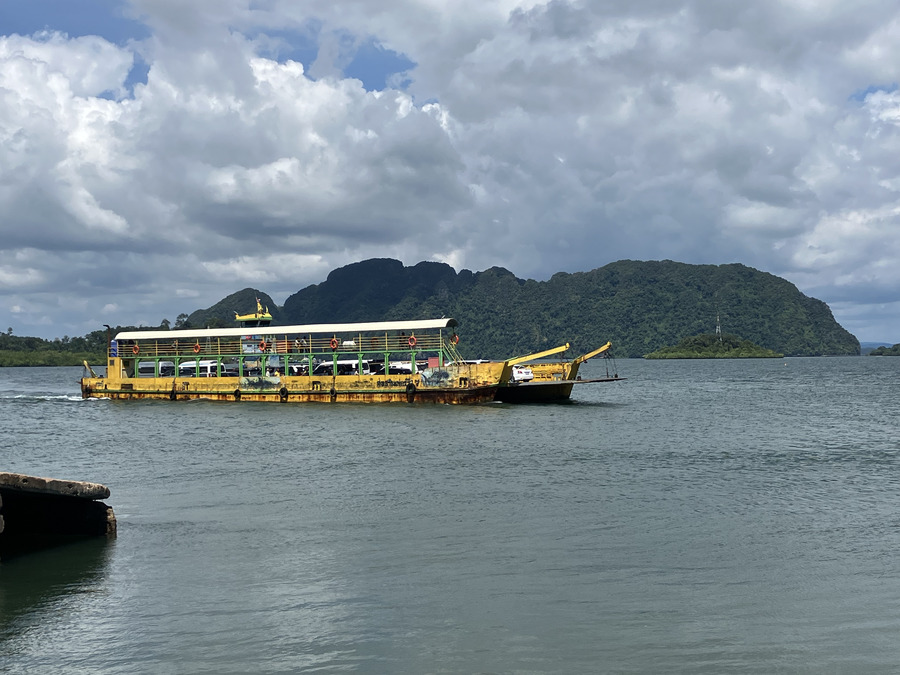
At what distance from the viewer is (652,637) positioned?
1100 cm

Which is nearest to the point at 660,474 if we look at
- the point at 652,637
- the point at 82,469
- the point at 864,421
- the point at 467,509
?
the point at 467,509

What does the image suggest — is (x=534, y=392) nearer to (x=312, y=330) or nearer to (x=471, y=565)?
(x=312, y=330)

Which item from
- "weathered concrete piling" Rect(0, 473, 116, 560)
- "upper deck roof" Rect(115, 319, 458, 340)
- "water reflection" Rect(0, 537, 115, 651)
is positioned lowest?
"water reflection" Rect(0, 537, 115, 651)

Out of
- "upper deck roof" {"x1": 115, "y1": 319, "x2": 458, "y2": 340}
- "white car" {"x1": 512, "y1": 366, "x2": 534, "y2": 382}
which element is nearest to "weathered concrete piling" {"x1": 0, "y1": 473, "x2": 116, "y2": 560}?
"upper deck roof" {"x1": 115, "y1": 319, "x2": 458, "y2": 340}

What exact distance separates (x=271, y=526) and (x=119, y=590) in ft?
15.8

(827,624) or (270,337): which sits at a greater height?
(270,337)

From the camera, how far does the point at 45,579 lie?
13914 mm

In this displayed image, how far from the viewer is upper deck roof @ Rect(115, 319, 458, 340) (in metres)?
53.7

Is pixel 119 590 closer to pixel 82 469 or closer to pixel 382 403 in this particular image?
pixel 82 469

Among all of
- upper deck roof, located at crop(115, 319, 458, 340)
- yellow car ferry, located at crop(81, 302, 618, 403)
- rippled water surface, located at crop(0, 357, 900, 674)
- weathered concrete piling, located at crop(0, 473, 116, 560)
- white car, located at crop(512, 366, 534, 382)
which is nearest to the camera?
rippled water surface, located at crop(0, 357, 900, 674)

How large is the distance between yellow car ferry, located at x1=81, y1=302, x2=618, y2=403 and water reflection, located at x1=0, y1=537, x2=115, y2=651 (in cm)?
→ 3465

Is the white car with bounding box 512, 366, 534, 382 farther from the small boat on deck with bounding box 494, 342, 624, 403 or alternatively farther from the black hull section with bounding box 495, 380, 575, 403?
the black hull section with bounding box 495, 380, 575, 403

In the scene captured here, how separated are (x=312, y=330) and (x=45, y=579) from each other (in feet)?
144

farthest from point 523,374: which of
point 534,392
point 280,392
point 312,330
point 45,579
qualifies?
point 45,579
